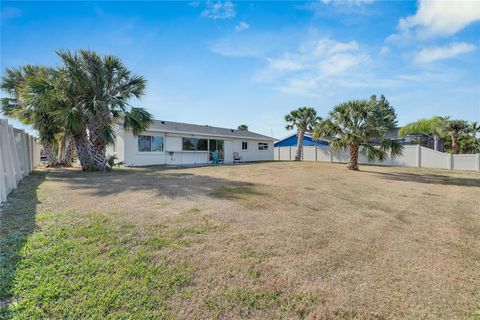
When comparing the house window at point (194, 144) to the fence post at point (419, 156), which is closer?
the house window at point (194, 144)

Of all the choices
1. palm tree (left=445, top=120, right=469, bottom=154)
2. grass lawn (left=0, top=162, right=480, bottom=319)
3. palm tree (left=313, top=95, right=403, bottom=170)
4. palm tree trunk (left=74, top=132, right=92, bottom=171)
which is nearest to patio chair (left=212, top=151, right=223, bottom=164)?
palm tree (left=313, top=95, right=403, bottom=170)

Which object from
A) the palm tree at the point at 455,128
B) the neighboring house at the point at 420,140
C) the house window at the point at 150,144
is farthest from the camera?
the neighboring house at the point at 420,140

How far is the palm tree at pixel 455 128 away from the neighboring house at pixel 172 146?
23241mm

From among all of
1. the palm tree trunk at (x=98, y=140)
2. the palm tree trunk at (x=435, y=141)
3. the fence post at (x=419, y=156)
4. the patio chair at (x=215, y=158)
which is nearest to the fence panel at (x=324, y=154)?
the fence post at (x=419, y=156)

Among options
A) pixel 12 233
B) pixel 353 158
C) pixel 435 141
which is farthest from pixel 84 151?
pixel 435 141

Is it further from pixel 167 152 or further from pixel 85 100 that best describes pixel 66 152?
pixel 85 100

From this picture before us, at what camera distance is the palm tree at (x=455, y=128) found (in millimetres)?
25973

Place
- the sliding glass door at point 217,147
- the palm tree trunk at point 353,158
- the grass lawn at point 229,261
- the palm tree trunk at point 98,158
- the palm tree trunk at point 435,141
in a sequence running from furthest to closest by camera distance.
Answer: the palm tree trunk at point 435,141
the sliding glass door at point 217,147
the palm tree trunk at point 353,158
the palm tree trunk at point 98,158
the grass lawn at point 229,261

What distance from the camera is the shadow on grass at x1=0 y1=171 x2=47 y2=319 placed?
7.63 ft

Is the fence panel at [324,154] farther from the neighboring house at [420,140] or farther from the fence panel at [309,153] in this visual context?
the neighboring house at [420,140]

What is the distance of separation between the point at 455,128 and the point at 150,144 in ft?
107

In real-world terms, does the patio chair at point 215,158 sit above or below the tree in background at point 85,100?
below

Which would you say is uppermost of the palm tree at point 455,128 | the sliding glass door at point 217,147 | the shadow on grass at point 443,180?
the palm tree at point 455,128

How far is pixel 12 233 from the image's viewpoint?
3.55 m
